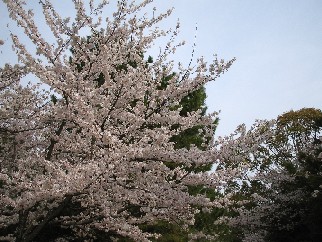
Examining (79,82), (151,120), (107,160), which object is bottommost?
(107,160)

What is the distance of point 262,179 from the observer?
12961mm

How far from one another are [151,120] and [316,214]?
6908 mm

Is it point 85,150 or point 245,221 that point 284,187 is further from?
point 85,150

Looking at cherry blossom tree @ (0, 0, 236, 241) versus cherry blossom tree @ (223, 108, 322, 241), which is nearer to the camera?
cherry blossom tree @ (0, 0, 236, 241)

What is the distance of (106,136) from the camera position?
3789 mm

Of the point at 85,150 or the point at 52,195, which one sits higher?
the point at 85,150

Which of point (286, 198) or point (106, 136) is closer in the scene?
point (106, 136)

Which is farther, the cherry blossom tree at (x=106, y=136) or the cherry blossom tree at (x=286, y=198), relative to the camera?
the cherry blossom tree at (x=286, y=198)

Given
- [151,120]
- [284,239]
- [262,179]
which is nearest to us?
[151,120]

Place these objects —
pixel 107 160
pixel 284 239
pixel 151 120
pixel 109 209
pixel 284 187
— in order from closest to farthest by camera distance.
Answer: pixel 107 160 → pixel 109 209 → pixel 151 120 → pixel 284 239 → pixel 284 187

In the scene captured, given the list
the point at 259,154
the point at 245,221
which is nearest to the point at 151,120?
the point at 245,221

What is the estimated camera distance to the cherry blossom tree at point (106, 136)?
13.7ft

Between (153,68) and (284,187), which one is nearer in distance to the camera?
(153,68)

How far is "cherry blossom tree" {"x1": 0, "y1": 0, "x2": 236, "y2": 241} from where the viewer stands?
417cm
